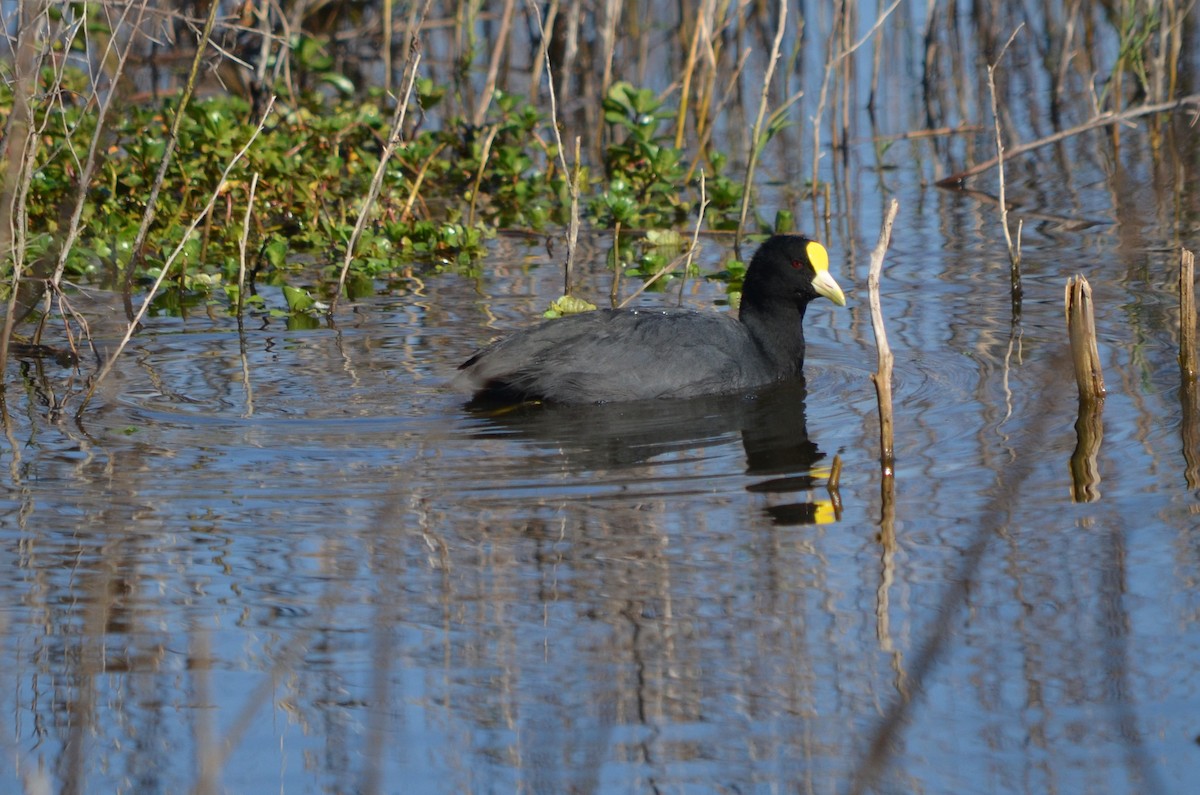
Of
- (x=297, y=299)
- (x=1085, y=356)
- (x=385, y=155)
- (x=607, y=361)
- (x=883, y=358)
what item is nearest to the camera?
(x=883, y=358)

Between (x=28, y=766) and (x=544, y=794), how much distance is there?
903mm

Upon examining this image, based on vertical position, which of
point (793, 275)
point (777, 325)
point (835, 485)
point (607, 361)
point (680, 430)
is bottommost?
point (835, 485)

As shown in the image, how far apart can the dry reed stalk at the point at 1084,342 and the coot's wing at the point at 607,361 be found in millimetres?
1128

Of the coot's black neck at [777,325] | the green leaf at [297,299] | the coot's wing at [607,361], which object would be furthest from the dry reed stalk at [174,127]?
the coot's black neck at [777,325]

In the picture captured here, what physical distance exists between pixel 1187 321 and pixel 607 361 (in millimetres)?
1803

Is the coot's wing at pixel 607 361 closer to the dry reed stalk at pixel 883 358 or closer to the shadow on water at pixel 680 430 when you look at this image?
the shadow on water at pixel 680 430

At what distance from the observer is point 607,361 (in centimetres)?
533

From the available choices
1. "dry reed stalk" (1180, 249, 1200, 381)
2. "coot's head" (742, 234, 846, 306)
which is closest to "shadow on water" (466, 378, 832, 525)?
"coot's head" (742, 234, 846, 306)

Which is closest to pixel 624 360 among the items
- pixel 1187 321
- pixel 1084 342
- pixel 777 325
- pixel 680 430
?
pixel 680 430

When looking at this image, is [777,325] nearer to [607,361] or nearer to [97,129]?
[607,361]

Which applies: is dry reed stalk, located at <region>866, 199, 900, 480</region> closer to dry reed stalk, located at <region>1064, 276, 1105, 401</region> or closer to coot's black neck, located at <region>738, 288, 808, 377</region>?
dry reed stalk, located at <region>1064, 276, 1105, 401</region>

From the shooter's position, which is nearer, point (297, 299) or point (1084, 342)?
point (1084, 342)

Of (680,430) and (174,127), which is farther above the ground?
(174,127)

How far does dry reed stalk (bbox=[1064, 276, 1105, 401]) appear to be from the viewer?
4945 millimetres
